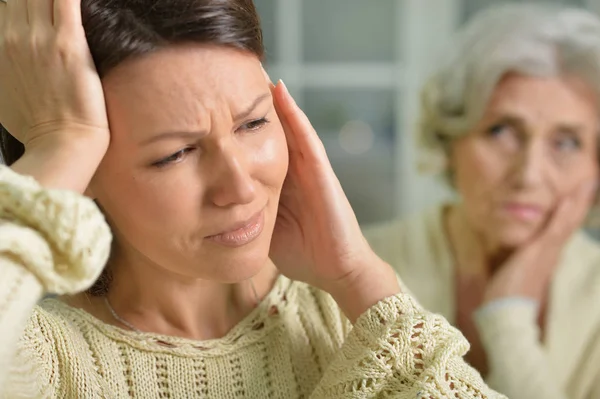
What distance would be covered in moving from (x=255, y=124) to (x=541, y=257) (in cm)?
113

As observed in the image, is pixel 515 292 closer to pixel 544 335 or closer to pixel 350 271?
pixel 544 335

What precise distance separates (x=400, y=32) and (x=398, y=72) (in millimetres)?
145

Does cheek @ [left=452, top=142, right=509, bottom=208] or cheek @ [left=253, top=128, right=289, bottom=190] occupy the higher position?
cheek @ [left=253, top=128, right=289, bottom=190]

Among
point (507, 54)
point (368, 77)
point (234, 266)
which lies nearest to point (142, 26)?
point (234, 266)

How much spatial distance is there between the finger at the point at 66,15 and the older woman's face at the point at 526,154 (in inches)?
43.6

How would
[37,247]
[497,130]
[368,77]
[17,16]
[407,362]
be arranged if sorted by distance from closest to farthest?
[37,247] → [17,16] → [407,362] → [497,130] → [368,77]

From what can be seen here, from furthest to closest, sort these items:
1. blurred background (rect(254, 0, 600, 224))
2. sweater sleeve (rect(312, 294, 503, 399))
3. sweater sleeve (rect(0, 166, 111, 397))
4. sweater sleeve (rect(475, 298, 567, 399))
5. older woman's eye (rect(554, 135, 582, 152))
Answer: blurred background (rect(254, 0, 600, 224)) → older woman's eye (rect(554, 135, 582, 152)) → sweater sleeve (rect(475, 298, 567, 399)) → sweater sleeve (rect(312, 294, 503, 399)) → sweater sleeve (rect(0, 166, 111, 397))

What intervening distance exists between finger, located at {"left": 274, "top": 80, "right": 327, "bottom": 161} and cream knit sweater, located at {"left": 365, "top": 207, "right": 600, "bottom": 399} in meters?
0.84

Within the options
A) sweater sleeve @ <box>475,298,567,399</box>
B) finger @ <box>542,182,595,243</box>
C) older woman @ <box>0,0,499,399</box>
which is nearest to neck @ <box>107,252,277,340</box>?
older woman @ <box>0,0,499,399</box>

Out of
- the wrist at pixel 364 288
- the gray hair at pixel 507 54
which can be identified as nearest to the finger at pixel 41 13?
the wrist at pixel 364 288

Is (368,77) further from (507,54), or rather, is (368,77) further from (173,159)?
(173,159)

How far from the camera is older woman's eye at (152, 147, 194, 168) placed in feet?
2.42

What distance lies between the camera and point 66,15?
0.70 metres

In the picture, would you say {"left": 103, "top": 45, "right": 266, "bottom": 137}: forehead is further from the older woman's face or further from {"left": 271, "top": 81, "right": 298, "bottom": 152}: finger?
the older woman's face
